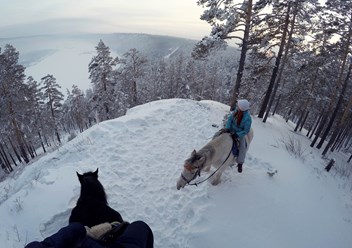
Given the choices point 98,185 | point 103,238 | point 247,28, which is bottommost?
point 98,185

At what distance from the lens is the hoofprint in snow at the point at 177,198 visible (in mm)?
5801

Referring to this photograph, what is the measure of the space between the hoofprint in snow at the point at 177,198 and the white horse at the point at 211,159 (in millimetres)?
714

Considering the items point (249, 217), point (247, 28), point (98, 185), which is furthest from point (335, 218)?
point (247, 28)

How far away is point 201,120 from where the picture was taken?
13.0 metres

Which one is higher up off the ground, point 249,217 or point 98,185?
point 98,185

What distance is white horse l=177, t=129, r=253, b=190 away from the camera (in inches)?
251

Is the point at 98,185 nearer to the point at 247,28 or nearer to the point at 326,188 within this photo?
the point at 326,188

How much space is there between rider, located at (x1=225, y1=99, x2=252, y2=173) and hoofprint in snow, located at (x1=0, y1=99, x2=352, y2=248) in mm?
1195

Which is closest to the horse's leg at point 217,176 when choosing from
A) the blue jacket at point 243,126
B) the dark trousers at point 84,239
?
the blue jacket at point 243,126

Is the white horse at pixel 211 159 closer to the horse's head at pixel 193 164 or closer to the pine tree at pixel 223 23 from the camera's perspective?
the horse's head at pixel 193 164

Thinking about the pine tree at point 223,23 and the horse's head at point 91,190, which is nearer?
the horse's head at point 91,190

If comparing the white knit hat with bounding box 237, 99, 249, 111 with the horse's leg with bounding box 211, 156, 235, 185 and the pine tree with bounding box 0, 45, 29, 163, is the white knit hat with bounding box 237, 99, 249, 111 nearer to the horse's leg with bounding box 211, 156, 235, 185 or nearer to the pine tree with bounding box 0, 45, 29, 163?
the horse's leg with bounding box 211, 156, 235, 185

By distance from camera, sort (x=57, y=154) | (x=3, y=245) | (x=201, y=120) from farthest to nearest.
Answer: (x=201, y=120)
(x=57, y=154)
(x=3, y=245)

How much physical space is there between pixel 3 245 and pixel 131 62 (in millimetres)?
32760
